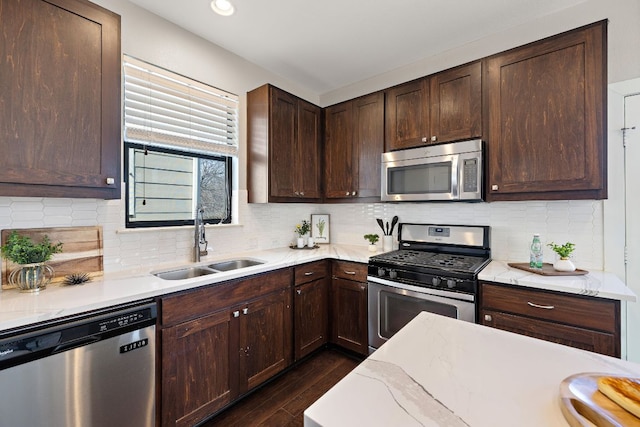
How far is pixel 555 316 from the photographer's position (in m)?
1.70

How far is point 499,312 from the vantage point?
1.88 m

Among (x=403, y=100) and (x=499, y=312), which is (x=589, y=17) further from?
(x=499, y=312)

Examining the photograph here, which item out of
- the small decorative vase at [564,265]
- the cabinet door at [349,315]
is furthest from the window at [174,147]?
the small decorative vase at [564,265]

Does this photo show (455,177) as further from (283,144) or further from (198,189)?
(198,189)

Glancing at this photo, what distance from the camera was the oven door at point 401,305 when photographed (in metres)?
1.99

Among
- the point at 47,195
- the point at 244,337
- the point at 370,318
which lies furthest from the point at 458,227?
the point at 47,195

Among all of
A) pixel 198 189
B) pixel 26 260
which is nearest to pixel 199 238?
pixel 198 189

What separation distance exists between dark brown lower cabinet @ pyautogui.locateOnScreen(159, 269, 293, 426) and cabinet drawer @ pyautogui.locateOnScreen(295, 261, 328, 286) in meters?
0.11

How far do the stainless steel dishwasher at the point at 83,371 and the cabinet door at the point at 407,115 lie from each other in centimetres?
228

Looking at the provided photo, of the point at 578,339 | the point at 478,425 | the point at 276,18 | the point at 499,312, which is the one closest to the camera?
the point at 478,425

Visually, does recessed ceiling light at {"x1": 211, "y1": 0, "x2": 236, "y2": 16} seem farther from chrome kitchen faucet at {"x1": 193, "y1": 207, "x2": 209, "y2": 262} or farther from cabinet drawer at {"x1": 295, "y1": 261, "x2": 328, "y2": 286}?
cabinet drawer at {"x1": 295, "y1": 261, "x2": 328, "y2": 286}

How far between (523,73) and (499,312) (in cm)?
165

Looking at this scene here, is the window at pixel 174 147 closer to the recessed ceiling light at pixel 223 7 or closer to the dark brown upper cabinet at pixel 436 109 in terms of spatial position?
the recessed ceiling light at pixel 223 7

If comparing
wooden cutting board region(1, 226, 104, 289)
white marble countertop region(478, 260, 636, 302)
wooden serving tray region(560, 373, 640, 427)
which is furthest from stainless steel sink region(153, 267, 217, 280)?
wooden serving tray region(560, 373, 640, 427)
